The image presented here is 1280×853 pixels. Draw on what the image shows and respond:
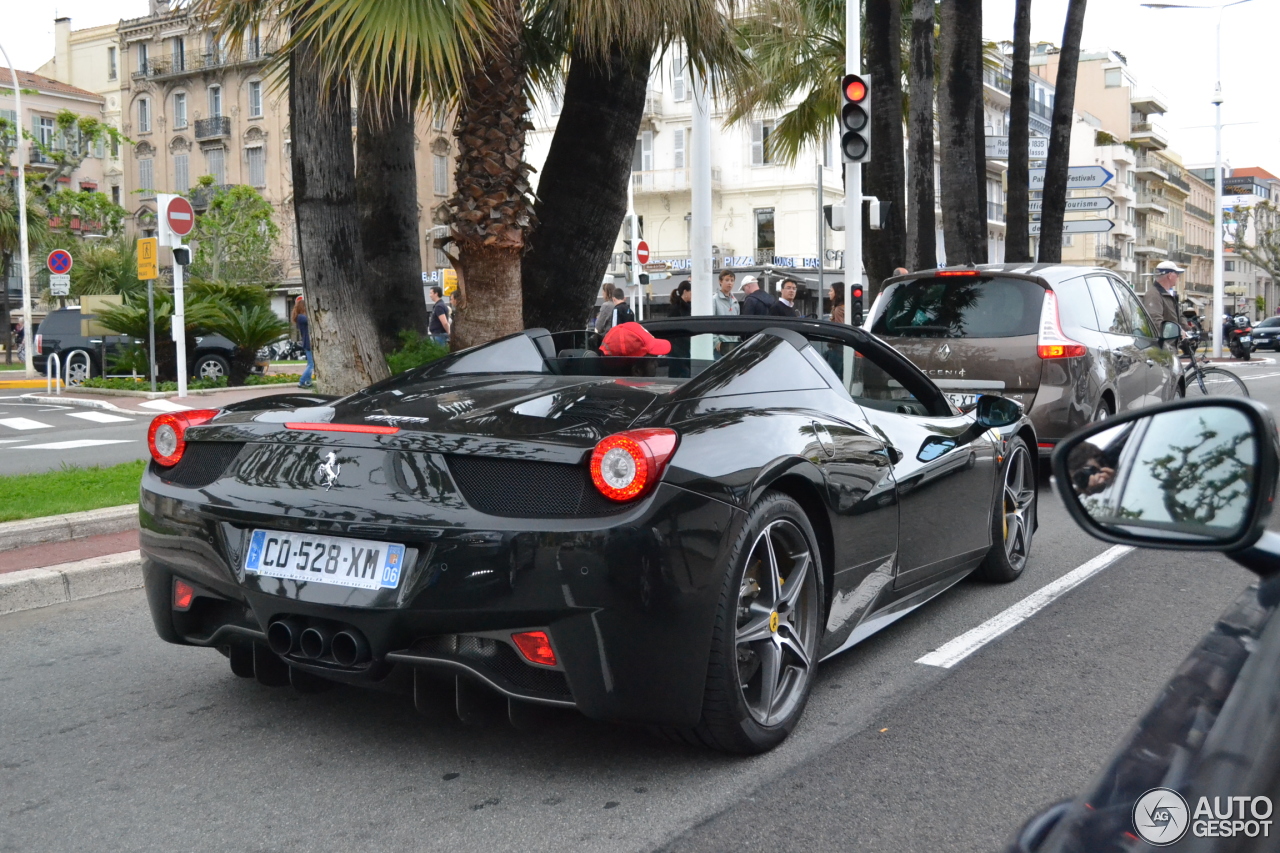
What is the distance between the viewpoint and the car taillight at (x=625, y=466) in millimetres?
3246

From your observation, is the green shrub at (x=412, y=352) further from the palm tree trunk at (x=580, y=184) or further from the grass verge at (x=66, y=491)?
the grass verge at (x=66, y=491)

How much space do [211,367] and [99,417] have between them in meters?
6.06

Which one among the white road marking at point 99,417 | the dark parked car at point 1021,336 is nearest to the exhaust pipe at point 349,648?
the dark parked car at point 1021,336

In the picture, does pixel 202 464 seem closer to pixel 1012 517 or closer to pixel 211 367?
pixel 1012 517

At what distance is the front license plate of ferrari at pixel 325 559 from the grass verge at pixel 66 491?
4262mm

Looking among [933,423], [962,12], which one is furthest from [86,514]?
[962,12]

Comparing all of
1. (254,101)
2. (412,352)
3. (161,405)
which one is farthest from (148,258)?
(254,101)

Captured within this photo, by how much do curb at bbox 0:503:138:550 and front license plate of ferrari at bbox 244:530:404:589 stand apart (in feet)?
12.3

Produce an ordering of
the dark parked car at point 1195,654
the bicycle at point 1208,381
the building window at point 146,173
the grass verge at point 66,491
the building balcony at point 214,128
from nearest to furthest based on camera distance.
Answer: the dark parked car at point 1195,654 < the grass verge at point 66,491 < the bicycle at point 1208,381 < the building balcony at point 214,128 < the building window at point 146,173

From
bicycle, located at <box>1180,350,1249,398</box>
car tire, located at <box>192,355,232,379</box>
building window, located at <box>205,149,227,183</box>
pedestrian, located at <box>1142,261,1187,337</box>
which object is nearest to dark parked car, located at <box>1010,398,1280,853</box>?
bicycle, located at <box>1180,350,1249,398</box>

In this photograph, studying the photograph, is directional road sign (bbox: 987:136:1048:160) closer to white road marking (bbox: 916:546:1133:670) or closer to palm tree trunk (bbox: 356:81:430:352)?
palm tree trunk (bbox: 356:81:430:352)

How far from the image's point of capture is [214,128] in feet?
226

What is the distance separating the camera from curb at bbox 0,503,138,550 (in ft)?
21.7

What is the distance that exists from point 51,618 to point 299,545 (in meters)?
2.72
